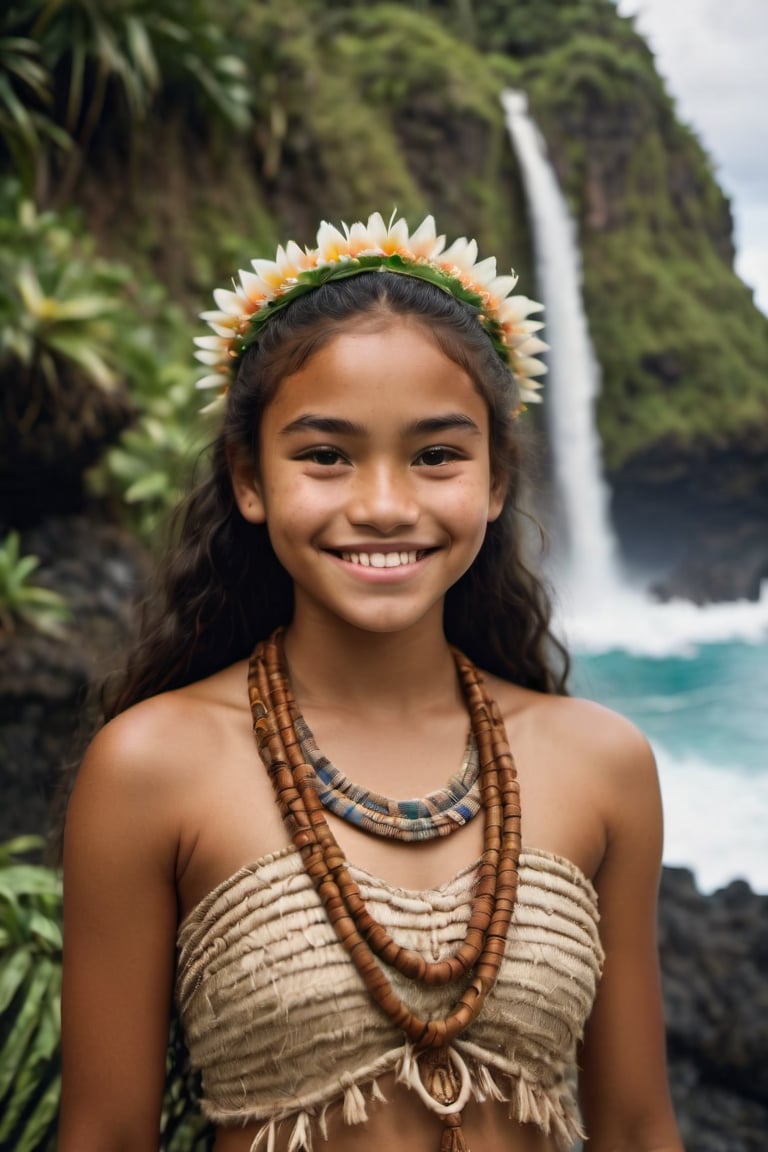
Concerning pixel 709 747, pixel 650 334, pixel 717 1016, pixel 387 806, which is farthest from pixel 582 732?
pixel 650 334

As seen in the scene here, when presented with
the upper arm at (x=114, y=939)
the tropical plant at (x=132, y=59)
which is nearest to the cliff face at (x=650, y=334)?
the tropical plant at (x=132, y=59)

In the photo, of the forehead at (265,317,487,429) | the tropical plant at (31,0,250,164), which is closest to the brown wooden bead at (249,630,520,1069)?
the forehead at (265,317,487,429)

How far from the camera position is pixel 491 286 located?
1.85 m

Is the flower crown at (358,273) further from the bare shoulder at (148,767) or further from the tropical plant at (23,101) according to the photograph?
the tropical plant at (23,101)

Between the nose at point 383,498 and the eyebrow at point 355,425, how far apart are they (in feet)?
0.18

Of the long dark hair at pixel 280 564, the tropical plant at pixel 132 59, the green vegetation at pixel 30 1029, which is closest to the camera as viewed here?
the long dark hair at pixel 280 564

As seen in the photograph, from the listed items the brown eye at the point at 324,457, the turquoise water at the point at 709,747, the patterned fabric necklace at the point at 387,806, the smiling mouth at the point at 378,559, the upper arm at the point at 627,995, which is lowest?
the turquoise water at the point at 709,747

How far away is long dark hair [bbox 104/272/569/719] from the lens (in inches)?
66.9

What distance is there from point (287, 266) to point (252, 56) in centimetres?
811

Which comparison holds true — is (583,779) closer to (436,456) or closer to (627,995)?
(627,995)

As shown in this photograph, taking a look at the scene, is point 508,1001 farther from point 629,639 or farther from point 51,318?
point 629,639

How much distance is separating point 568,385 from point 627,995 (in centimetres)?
1210

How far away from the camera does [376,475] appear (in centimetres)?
161

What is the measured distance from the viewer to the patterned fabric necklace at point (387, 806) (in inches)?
65.1
